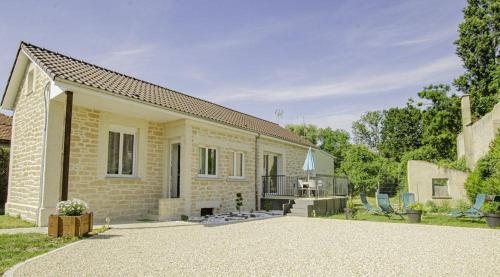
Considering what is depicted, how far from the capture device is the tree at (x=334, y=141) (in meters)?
38.5

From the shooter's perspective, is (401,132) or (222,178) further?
(401,132)

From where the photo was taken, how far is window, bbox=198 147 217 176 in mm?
12352

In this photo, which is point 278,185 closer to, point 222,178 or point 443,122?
point 222,178

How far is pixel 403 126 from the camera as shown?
1523 inches

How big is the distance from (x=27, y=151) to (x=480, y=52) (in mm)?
32198

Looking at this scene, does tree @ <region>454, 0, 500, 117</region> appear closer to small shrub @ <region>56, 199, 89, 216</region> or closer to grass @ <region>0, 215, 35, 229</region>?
small shrub @ <region>56, 199, 89, 216</region>

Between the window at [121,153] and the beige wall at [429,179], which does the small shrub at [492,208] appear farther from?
the window at [121,153]

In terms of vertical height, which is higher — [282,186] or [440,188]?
[282,186]

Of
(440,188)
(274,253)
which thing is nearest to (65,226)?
(274,253)

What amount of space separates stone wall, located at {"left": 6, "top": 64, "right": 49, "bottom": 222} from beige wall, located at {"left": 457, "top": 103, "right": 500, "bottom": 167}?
19003 mm

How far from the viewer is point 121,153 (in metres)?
10.7

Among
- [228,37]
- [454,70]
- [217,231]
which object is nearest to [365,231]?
[217,231]

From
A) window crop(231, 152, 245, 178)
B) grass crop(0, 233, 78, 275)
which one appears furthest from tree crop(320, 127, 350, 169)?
grass crop(0, 233, 78, 275)

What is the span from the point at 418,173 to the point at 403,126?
24808 millimetres
